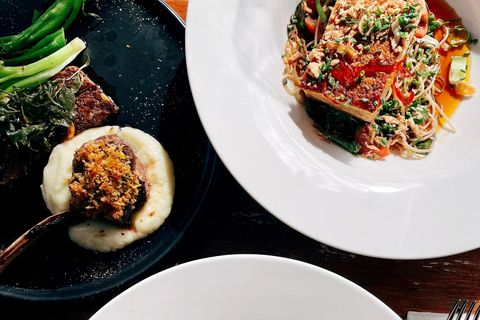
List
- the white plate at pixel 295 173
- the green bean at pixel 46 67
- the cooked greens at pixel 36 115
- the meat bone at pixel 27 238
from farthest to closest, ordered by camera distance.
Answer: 1. the green bean at pixel 46 67
2. the cooked greens at pixel 36 115
3. the meat bone at pixel 27 238
4. the white plate at pixel 295 173

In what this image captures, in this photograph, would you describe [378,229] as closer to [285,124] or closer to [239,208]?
[285,124]

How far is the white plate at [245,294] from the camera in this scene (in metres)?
2.00

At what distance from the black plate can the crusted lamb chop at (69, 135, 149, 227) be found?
0.21 metres

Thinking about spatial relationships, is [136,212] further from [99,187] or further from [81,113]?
[81,113]

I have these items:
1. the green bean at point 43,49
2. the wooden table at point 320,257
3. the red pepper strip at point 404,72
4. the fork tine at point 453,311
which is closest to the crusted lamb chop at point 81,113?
the green bean at point 43,49

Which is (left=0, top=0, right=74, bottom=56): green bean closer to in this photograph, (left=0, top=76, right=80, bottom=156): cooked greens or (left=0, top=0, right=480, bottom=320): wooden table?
(left=0, top=76, right=80, bottom=156): cooked greens

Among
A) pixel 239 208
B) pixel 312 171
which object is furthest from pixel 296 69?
pixel 239 208

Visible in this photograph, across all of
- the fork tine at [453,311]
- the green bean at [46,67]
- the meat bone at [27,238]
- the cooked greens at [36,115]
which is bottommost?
the meat bone at [27,238]

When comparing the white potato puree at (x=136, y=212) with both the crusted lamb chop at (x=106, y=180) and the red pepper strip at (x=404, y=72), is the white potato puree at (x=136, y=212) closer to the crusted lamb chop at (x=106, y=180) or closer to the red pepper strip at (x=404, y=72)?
the crusted lamb chop at (x=106, y=180)

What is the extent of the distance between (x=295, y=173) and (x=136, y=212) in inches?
39.1

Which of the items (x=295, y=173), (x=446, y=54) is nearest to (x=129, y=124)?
(x=295, y=173)

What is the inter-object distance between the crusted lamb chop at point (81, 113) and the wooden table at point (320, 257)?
2.45 ft

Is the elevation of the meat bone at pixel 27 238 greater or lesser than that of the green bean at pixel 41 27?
lesser

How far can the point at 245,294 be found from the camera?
207 cm
